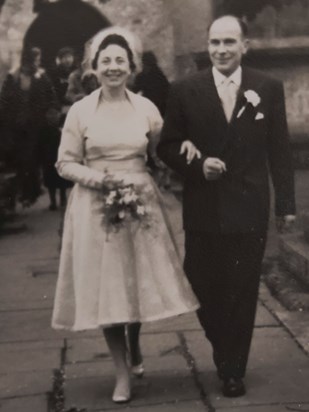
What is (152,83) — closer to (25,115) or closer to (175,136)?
(25,115)

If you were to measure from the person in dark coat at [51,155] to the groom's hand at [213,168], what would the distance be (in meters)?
7.41

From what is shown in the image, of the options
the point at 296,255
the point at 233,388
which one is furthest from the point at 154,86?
the point at 233,388

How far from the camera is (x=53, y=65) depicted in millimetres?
14289

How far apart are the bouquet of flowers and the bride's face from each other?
1.49ft

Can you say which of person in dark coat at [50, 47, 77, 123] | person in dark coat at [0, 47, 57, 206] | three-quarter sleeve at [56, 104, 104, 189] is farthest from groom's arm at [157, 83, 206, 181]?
person in dark coat at [50, 47, 77, 123]

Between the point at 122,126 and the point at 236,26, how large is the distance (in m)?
0.70

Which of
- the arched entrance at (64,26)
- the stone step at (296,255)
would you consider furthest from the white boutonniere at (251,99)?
the arched entrance at (64,26)

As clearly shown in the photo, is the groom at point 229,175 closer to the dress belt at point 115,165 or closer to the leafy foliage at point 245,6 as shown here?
the dress belt at point 115,165

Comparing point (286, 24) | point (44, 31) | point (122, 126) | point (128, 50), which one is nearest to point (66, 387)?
point (122, 126)

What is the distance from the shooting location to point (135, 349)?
5.50 meters

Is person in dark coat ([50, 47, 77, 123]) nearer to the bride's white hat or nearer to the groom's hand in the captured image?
the bride's white hat

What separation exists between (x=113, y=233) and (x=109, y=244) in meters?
0.05

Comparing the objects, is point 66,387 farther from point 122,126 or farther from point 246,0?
point 246,0

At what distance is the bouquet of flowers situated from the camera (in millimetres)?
5031
